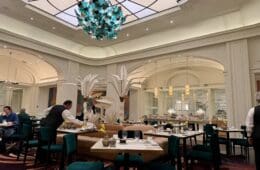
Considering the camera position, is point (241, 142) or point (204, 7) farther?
point (204, 7)

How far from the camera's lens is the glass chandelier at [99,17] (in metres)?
3.65

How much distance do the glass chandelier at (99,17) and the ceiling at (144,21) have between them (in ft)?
10.8

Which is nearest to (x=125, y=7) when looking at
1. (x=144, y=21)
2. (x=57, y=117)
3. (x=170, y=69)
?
(x=144, y=21)

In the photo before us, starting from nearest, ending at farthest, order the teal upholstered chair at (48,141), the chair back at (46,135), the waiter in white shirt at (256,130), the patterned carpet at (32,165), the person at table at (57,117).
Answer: the waiter in white shirt at (256,130) → the teal upholstered chair at (48,141) → the chair back at (46,135) → the patterned carpet at (32,165) → the person at table at (57,117)

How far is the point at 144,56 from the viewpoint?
9.27 m

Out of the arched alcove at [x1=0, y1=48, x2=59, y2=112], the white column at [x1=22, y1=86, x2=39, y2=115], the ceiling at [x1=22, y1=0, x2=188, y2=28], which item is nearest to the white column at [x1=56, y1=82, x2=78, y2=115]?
the arched alcove at [x1=0, y1=48, x2=59, y2=112]

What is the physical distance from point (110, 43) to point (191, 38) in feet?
13.2

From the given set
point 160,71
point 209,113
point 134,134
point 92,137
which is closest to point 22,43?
point 92,137

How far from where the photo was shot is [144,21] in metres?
7.49

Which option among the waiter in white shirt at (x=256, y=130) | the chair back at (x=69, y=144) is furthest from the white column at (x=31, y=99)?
the waiter in white shirt at (x=256, y=130)

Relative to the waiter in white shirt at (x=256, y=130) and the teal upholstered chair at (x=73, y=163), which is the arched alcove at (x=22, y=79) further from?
the waiter in white shirt at (x=256, y=130)

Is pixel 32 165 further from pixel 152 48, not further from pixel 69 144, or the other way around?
pixel 152 48

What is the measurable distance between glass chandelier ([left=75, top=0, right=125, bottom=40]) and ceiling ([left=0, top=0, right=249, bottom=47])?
10.8 ft

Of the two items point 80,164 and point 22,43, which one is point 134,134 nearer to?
point 80,164
